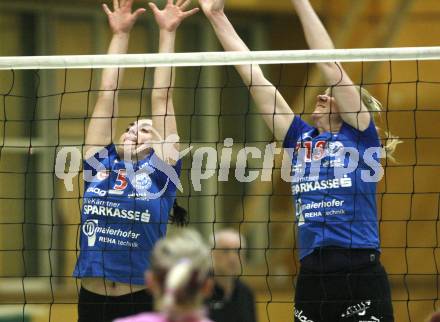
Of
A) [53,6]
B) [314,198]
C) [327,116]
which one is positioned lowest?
[314,198]

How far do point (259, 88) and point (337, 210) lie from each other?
926 millimetres

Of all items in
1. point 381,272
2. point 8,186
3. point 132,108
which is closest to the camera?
point 381,272

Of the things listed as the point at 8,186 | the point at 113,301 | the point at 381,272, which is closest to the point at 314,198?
the point at 381,272

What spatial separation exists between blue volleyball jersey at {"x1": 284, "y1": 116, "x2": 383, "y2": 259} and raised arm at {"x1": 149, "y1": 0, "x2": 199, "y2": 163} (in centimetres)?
80

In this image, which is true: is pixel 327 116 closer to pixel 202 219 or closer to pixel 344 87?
pixel 344 87

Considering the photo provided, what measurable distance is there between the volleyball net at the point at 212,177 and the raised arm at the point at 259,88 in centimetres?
341

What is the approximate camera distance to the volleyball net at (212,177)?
11.5 meters

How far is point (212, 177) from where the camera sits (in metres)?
12.2

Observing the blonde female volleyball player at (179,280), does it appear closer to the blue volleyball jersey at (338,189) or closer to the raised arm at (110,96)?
the blue volleyball jersey at (338,189)

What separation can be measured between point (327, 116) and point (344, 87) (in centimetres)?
21

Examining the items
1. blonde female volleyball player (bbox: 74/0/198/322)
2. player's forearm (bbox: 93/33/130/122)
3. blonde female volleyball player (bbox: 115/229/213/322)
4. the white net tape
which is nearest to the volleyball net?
player's forearm (bbox: 93/33/130/122)

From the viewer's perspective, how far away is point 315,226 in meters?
6.38

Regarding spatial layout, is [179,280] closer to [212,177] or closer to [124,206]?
[124,206]

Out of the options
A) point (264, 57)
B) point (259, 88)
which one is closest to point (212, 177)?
point (259, 88)
